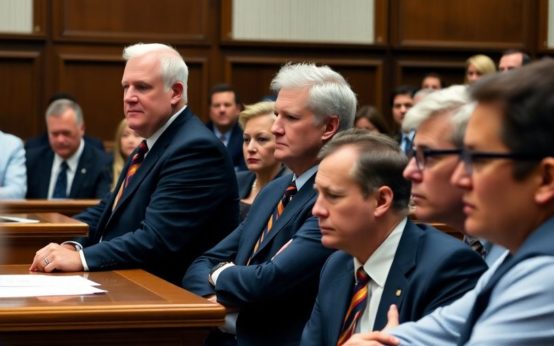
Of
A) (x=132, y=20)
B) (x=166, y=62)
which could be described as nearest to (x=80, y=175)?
(x=132, y=20)

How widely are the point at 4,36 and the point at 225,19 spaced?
6.43 feet

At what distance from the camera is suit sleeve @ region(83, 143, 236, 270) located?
4.06 m

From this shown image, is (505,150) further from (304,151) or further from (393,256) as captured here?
(304,151)

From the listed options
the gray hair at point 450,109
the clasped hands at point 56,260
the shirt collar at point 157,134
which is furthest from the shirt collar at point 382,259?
the shirt collar at point 157,134

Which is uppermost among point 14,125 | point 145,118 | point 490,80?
point 490,80

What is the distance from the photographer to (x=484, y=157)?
6.09 feet

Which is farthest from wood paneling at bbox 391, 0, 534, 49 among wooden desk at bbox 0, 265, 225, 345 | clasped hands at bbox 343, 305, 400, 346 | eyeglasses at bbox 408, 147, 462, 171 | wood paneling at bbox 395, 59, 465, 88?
clasped hands at bbox 343, 305, 400, 346

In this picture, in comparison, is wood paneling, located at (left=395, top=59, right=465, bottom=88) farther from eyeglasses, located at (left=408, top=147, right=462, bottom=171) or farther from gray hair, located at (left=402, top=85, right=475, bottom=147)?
eyeglasses, located at (left=408, top=147, right=462, bottom=171)

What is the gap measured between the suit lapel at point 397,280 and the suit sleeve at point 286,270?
65cm

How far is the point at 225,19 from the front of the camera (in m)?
9.97

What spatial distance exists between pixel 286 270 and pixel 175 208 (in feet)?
2.77

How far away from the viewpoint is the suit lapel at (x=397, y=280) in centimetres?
278

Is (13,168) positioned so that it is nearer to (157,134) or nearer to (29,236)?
(29,236)

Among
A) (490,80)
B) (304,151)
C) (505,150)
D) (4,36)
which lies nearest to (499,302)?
(505,150)
